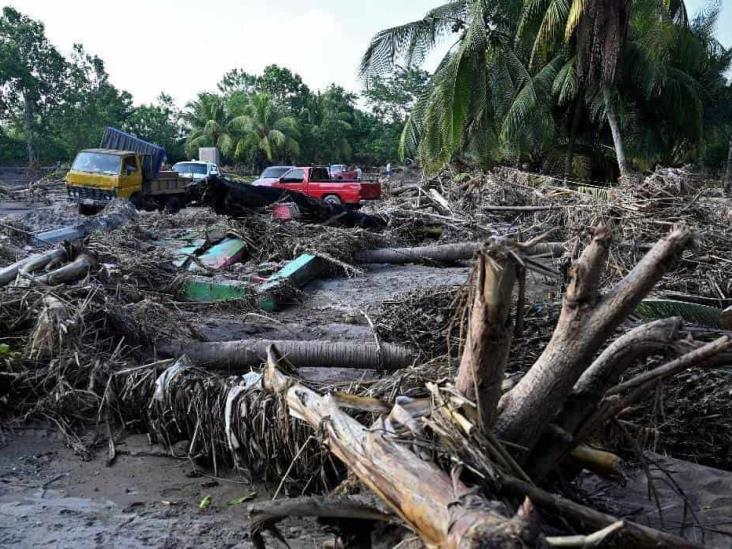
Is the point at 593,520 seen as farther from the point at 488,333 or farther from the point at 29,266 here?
the point at 29,266

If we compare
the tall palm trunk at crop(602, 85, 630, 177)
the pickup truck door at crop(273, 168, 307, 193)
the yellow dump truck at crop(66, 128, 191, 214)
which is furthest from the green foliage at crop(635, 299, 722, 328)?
the pickup truck door at crop(273, 168, 307, 193)

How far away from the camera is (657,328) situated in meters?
2.79

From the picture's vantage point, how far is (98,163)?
19.8m

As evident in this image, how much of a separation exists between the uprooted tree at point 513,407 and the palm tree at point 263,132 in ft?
156

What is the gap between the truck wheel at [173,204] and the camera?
2167 cm

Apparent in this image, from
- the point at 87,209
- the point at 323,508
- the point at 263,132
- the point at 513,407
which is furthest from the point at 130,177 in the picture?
the point at 263,132

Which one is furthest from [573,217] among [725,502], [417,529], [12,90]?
[12,90]

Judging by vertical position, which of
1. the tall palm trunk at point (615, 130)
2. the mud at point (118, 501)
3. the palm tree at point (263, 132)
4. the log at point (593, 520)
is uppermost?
the palm tree at point (263, 132)

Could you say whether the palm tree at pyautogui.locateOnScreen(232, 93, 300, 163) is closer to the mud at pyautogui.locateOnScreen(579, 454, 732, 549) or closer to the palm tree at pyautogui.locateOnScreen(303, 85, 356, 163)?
the palm tree at pyautogui.locateOnScreen(303, 85, 356, 163)

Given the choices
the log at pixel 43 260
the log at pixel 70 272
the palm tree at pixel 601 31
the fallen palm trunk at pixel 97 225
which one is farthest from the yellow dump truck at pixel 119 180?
the log at pixel 70 272

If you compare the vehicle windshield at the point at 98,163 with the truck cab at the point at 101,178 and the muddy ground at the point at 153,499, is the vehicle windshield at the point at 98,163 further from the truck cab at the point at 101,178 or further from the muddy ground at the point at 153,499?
the muddy ground at the point at 153,499

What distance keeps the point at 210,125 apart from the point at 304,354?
47.6 m

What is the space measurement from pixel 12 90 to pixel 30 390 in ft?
145

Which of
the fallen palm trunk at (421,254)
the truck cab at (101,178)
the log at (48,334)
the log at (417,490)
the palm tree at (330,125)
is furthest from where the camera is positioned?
the palm tree at (330,125)
